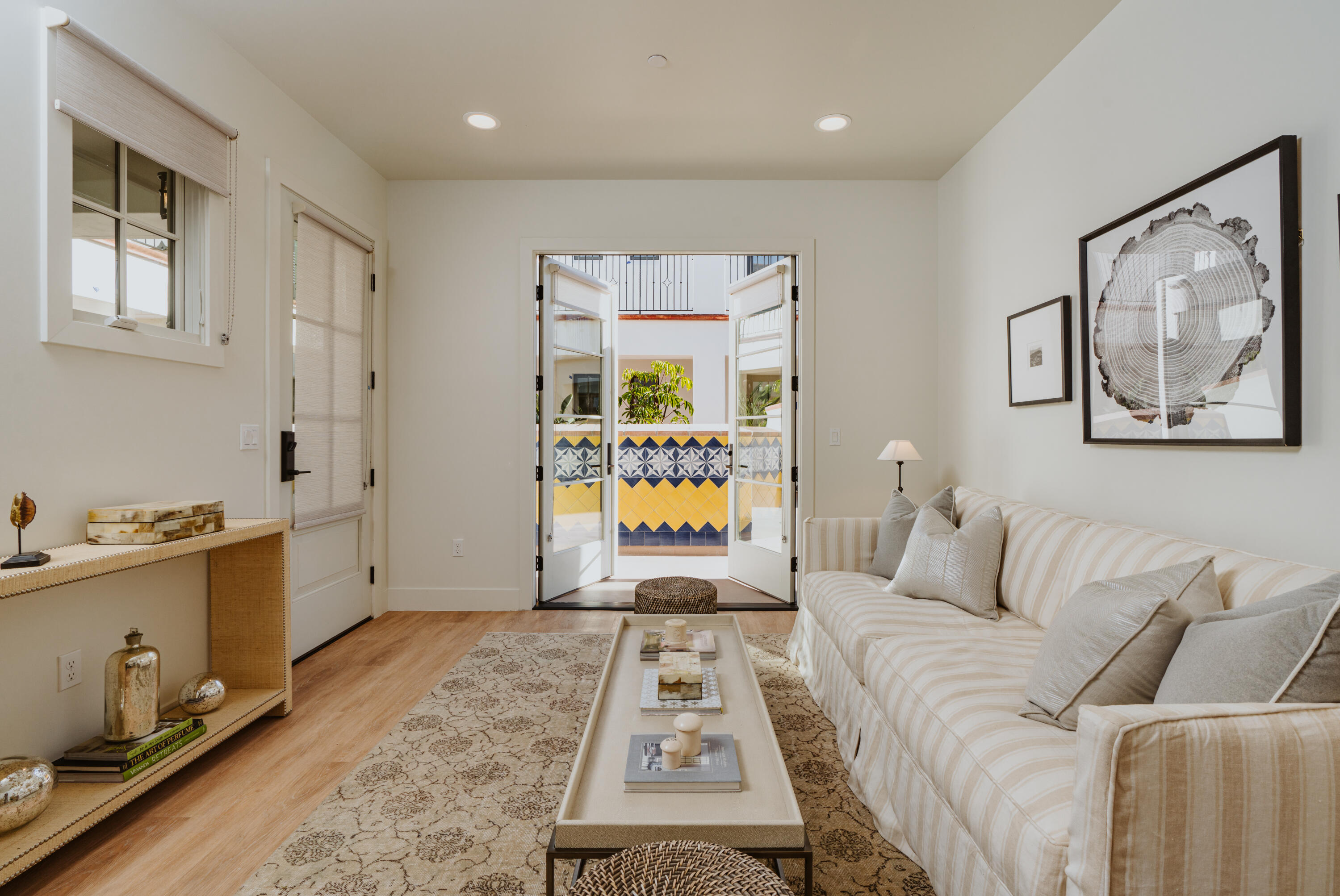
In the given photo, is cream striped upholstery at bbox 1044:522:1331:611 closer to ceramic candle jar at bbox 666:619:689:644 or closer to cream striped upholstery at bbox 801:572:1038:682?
cream striped upholstery at bbox 801:572:1038:682

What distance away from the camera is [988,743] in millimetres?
1394

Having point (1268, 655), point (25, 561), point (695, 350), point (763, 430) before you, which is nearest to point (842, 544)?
point (763, 430)

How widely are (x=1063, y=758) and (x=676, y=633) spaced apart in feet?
4.01

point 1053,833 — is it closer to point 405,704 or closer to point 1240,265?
point 1240,265

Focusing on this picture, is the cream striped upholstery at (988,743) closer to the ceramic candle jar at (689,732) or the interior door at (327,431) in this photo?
the ceramic candle jar at (689,732)

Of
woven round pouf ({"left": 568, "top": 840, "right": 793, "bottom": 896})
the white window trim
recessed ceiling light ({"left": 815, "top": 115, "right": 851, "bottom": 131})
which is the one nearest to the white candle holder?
woven round pouf ({"left": 568, "top": 840, "right": 793, "bottom": 896})

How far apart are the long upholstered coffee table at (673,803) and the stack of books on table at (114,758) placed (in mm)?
1323

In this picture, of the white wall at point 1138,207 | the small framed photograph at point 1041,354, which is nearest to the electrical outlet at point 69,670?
the white wall at point 1138,207

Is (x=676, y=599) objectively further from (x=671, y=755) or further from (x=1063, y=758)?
(x=1063, y=758)

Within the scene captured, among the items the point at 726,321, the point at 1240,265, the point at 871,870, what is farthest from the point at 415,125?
the point at 726,321

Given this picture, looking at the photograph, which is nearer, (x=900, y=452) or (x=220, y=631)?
(x=220, y=631)

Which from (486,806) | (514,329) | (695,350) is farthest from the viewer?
(695,350)

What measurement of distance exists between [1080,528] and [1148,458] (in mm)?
360

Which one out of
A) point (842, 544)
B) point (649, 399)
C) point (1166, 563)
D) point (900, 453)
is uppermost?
point (649, 399)
